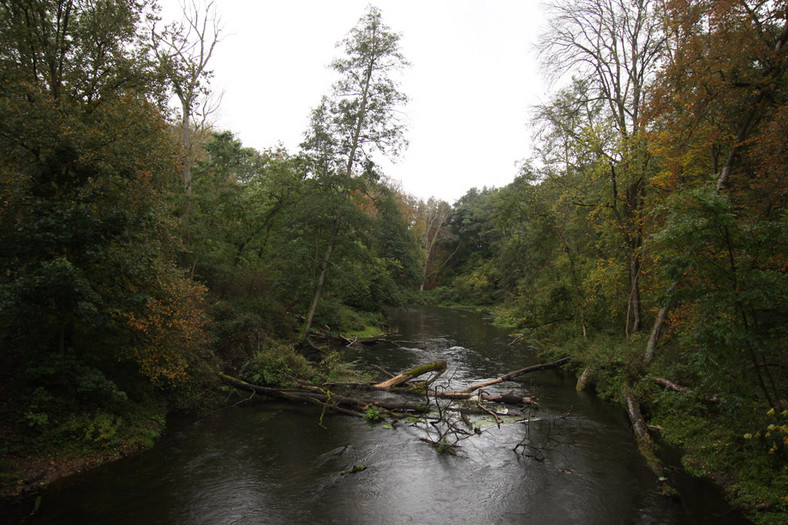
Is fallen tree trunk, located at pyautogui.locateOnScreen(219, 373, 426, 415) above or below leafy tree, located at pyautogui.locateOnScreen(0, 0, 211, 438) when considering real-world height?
below

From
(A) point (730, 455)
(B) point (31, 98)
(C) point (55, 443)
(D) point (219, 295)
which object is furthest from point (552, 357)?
(B) point (31, 98)

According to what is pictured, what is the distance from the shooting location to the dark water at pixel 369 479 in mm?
7250

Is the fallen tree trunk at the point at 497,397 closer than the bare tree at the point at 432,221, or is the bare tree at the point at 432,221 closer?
the fallen tree trunk at the point at 497,397

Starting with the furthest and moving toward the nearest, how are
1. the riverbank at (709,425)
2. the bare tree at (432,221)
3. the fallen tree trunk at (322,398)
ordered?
the bare tree at (432,221)
the fallen tree trunk at (322,398)
the riverbank at (709,425)

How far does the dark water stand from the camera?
725 cm

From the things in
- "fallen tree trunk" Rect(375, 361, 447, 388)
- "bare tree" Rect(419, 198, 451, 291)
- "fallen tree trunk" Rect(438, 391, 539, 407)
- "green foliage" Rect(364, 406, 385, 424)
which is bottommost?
"green foliage" Rect(364, 406, 385, 424)

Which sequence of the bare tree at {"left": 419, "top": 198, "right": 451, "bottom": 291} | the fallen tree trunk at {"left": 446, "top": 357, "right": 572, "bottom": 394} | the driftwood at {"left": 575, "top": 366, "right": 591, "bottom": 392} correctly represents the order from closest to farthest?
the fallen tree trunk at {"left": 446, "top": 357, "right": 572, "bottom": 394}
the driftwood at {"left": 575, "top": 366, "right": 591, "bottom": 392}
the bare tree at {"left": 419, "top": 198, "right": 451, "bottom": 291}

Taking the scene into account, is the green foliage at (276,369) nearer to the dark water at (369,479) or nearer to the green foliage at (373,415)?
the dark water at (369,479)

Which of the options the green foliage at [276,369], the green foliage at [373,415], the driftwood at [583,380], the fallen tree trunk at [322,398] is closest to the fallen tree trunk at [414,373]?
the fallen tree trunk at [322,398]

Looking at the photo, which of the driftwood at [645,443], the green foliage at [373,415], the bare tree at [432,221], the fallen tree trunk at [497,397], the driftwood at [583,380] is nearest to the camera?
the driftwood at [645,443]

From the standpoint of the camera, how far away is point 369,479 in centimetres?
866

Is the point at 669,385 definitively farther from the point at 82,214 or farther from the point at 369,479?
the point at 82,214

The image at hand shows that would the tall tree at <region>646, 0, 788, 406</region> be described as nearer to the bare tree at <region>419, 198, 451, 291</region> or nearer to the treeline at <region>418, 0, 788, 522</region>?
the treeline at <region>418, 0, 788, 522</region>

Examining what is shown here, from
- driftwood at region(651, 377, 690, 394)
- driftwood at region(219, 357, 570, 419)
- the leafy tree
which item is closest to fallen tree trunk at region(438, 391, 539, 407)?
driftwood at region(219, 357, 570, 419)
